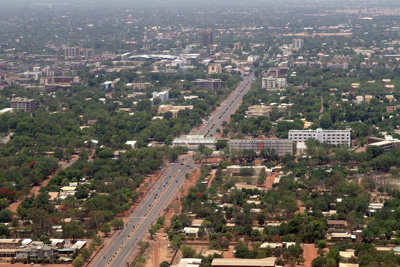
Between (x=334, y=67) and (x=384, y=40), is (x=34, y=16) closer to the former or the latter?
(x=384, y=40)

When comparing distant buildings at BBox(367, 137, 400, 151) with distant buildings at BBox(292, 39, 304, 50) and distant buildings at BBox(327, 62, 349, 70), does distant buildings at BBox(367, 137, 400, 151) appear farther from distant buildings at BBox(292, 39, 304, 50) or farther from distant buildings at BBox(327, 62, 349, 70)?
distant buildings at BBox(292, 39, 304, 50)

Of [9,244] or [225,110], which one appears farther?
[225,110]

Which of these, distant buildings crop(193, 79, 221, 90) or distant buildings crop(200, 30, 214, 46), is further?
distant buildings crop(200, 30, 214, 46)

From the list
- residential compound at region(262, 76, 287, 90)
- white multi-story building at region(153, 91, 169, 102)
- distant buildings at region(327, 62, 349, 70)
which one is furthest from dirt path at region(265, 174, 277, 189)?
distant buildings at region(327, 62, 349, 70)

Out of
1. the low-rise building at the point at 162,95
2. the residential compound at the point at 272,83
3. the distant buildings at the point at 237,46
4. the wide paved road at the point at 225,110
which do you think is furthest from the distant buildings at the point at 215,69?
the distant buildings at the point at 237,46

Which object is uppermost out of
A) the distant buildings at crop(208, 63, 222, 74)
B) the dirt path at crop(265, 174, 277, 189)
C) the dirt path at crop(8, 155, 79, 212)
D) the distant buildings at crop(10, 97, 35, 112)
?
the dirt path at crop(265, 174, 277, 189)

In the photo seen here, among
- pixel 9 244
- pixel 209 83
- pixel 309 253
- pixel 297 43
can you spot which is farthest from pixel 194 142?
pixel 297 43

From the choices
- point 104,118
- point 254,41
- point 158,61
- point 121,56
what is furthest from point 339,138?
point 254,41

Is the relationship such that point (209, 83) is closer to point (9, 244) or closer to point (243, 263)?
point (9, 244)
